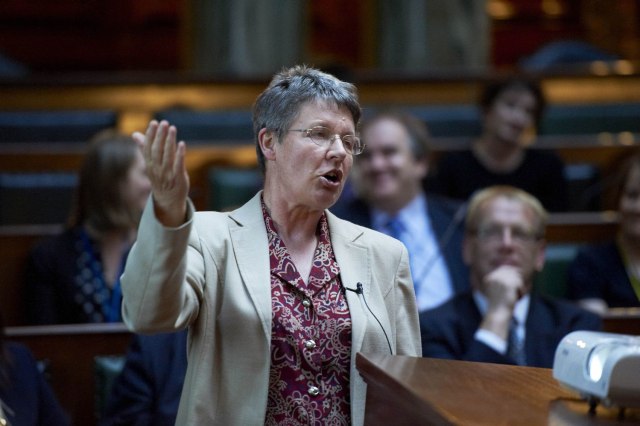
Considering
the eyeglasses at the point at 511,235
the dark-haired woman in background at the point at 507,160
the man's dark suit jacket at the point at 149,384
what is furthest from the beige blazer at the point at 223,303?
the dark-haired woman in background at the point at 507,160

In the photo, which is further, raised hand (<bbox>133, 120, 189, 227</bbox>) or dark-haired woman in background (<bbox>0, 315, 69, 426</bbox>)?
dark-haired woman in background (<bbox>0, 315, 69, 426</bbox>)

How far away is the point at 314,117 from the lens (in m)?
1.60

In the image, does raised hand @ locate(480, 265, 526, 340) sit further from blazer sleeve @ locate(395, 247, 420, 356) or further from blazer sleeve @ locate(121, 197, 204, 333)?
blazer sleeve @ locate(121, 197, 204, 333)

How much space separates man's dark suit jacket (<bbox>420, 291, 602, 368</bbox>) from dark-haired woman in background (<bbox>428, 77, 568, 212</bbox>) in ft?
4.04

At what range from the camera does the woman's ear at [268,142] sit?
1634 millimetres

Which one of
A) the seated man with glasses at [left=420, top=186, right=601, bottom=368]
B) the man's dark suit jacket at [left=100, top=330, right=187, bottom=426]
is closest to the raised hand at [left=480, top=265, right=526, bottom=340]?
the seated man with glasses at [left=420, top=186, right=601, bottom=368]

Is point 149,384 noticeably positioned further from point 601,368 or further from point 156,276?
point 601,368

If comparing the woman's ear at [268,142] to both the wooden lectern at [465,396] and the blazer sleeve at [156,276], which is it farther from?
the wooden lectern at [465,396]

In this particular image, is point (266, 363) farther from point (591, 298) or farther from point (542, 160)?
point (542, 160)

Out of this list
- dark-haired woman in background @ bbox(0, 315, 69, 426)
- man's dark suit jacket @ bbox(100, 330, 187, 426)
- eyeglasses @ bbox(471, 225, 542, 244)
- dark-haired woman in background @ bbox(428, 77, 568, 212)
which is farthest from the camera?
dark-haired woman in background @ bbox(428, 77, 568, 212)

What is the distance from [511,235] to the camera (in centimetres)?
274

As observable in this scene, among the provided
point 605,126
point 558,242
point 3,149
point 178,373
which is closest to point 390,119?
point 558,242

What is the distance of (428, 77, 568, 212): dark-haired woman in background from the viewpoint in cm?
387

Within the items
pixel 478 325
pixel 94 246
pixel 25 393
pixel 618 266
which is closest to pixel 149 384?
pixel 25 393
